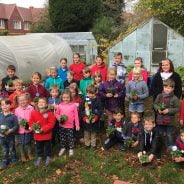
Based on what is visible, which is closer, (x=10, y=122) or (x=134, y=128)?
(x=10, y=122)

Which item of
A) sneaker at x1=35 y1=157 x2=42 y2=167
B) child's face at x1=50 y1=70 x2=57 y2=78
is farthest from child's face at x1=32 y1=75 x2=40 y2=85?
sneaker at x1=35 y1=157 x2=42 y2=167

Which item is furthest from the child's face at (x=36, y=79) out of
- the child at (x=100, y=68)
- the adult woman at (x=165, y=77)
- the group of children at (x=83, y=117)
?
the adult woman at (x=165, y=77)

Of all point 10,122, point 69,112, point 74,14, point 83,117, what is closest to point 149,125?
point 83,117

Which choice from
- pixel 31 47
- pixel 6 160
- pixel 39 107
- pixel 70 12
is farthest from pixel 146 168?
pixel 70 12

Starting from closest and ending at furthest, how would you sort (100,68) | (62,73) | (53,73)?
(53,73), (100,68), (62,73)

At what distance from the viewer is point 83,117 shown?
736 centimetres

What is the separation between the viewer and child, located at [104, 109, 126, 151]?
7.32 m

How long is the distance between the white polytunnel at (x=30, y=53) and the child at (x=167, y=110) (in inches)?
344

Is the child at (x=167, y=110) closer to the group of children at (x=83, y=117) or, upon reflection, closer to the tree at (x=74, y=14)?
the group of children at (x=83, y=117)

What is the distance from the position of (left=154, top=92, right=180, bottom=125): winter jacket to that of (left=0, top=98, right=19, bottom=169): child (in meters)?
2.97

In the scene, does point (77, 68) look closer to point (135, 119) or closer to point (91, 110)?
point (91, 110)

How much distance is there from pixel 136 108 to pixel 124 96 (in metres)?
0.42

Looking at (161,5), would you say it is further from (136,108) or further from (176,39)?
(136,108)

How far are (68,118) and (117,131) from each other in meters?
1.16
